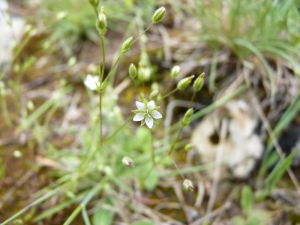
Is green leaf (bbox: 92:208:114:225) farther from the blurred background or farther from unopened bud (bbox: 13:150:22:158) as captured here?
unopened bud (bbox: 13:150:22:158)

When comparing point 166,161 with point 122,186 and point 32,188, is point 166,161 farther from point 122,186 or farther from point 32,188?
point 32,188

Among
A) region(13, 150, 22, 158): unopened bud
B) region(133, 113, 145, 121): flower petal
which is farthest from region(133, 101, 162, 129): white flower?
region(13, 150, 22, 158): unopened bud

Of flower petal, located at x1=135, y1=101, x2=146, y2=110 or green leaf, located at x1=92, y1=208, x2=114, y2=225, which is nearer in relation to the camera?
flower petal, located at x1=135, y1=101, x2=146, y2=110

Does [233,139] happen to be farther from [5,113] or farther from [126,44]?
[5,113]

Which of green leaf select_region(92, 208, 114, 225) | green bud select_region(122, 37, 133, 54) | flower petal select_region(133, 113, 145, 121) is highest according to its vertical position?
green bud select_region(122, 37, 133, 54)

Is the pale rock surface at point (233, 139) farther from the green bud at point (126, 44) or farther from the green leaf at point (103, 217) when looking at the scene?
the green bud at point (126, 44)

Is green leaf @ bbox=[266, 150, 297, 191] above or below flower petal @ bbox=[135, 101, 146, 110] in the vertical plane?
below

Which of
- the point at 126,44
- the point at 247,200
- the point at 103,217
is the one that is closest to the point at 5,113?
the point at 103,217

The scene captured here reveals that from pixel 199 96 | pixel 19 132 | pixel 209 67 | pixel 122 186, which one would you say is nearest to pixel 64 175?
pixel 122 186

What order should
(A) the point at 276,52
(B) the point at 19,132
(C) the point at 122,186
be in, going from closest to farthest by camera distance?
(C) the point at 122,186 < (A) the point at 276,52 < (B) the point at 19,132
